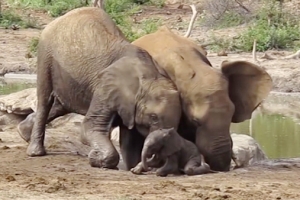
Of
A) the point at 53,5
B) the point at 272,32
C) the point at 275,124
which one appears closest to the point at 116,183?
the point at 275,124

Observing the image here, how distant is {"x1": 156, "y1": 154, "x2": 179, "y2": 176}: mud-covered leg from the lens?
812 cm

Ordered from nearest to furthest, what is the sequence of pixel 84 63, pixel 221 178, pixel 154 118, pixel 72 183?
pixel 72 183, pixel 221 178, pixel 154 118, pixel 84 63

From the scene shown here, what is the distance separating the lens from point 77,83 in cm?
914

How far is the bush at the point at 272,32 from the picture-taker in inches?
808

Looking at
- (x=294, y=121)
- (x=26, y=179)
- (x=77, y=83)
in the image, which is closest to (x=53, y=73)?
(x=77, y=83)

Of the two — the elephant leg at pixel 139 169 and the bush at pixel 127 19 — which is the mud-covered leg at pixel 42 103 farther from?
the bush at pixel 127 19

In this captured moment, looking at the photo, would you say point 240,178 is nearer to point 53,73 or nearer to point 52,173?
point 52,173

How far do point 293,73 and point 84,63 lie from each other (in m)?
9.42

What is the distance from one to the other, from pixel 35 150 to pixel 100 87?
105 centimetres

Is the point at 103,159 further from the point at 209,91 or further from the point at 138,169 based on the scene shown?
the point at 209,91

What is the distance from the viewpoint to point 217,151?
8.74 meters

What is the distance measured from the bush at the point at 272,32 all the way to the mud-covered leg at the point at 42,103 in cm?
1108

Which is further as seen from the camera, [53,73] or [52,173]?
[53,73]

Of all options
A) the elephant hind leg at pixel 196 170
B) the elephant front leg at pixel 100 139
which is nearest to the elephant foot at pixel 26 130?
the elephant front leg at pixel 100 139
